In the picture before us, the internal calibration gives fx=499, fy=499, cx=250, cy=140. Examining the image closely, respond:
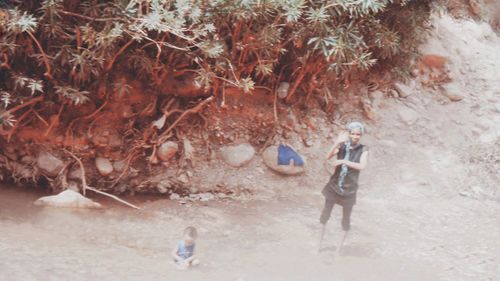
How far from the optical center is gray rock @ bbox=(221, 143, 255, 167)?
582 cm

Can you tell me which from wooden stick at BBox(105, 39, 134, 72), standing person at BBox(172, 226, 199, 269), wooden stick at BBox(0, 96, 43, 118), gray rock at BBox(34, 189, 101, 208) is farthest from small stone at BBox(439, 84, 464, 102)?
wooden stick at BBox(0, 96, 43, 118)

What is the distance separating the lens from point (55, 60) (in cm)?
484

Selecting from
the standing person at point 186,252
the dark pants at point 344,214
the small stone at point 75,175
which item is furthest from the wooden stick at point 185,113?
the dark pants at point 344,214

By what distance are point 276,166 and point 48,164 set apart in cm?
252

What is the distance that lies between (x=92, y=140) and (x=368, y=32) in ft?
Result: 11.2

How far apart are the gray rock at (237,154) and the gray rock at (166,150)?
0.59 m

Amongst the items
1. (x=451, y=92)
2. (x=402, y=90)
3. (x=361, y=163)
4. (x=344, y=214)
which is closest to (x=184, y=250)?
(x=344, y=214)

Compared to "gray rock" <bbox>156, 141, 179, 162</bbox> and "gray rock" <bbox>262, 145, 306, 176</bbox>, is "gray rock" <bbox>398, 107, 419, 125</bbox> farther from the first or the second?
"gray rock" <bbox>156, 141, 179, 162</bbox>

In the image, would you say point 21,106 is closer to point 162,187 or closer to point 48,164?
point 48,164

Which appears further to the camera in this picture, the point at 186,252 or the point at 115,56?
the point at 115,56

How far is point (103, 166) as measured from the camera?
557cm

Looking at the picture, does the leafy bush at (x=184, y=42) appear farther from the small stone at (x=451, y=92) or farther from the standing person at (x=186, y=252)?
the standing person at (x=186, y=252)

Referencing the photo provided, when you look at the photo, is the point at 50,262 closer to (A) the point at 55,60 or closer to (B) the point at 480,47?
(A) the point at 55,60

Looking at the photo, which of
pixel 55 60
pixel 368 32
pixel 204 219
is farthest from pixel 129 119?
pixel 368 32
